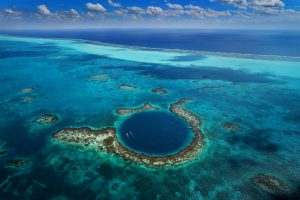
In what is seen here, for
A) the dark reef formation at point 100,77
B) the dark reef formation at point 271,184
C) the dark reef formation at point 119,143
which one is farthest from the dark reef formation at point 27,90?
the dark reef formation at point 271,184

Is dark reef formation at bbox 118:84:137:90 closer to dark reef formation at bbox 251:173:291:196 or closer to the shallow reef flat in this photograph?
the shallow reef flat

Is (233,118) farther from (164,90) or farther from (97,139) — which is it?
(97,139)

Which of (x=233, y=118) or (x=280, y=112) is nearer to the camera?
(x=233, y=118)

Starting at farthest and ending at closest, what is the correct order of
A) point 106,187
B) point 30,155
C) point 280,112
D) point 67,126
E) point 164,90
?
point 164,90 → point 280,112 → point 67,126 → point 30,155 → point 106,187

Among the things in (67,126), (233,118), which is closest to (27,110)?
(67,126)

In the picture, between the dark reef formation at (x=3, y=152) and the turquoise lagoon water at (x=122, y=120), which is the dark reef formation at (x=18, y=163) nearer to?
the turquoise lagoon water at (x=122, y=120)

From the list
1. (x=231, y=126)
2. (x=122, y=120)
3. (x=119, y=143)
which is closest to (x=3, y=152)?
(x=119, y=143)
